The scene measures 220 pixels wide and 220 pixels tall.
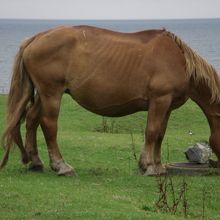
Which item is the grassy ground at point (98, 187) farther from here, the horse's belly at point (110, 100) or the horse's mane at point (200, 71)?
the horse's mane at point (200, 71)

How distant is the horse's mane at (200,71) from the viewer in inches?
432

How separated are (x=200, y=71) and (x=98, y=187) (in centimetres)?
233

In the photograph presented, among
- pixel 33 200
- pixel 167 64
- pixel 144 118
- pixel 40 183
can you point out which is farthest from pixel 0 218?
pixel 144 118

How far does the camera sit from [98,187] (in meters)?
10.2

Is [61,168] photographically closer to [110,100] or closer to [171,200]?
[110,100]

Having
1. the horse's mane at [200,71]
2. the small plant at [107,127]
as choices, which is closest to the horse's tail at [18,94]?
the horse's mane at [200,71]

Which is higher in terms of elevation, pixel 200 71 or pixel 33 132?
pixel 200 71

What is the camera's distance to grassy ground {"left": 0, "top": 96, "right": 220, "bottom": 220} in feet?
28.0

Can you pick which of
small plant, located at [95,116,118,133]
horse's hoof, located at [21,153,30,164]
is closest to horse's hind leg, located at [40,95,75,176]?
horse's hoof, located at [21,153,30,164]

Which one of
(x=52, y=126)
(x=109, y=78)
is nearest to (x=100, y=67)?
(x=109, y=78)

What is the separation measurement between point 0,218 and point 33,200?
91cm

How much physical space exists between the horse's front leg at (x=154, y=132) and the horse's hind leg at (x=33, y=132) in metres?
1.58

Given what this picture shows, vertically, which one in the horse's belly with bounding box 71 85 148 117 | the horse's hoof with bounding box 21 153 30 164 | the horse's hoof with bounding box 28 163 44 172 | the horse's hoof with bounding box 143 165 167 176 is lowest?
the horse's hoof with bounding box 28 163 44 172

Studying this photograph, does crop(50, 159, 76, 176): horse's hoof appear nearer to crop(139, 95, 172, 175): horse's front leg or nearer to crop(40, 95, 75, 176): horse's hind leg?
crop(40, 95, 75, 176): horse's hind leg
